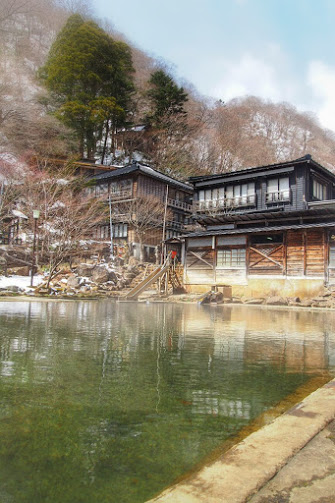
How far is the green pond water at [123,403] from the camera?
184cm

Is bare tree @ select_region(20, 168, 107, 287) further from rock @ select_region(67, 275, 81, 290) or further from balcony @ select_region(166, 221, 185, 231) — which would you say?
balcony @ select_region(166, 221, 185, 231)

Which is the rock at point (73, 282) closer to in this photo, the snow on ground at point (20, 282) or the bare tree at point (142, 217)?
the snow on ground at point (20, 282)

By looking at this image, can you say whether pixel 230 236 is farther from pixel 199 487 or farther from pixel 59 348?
pixel 199 487

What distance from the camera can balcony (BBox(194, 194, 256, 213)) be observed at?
2823 cm

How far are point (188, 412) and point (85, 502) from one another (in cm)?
128

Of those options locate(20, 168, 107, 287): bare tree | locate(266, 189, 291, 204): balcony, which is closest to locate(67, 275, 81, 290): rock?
locate(20, 168, 107, 287): bare tree

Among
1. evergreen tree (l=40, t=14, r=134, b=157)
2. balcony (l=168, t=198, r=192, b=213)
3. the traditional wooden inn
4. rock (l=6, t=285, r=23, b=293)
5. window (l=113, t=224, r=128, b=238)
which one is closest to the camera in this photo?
rock (l=6, t=285, r=23, b=293)

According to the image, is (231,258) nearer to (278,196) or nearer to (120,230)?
(278,196)

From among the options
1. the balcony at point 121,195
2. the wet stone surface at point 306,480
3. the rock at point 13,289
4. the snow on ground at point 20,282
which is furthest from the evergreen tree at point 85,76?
the wet stone surface at point 306,480

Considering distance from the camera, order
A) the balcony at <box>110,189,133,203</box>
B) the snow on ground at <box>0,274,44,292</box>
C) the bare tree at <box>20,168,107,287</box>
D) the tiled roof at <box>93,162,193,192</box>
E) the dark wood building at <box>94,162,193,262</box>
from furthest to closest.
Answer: the balcony at <box>110,189,133,203</box>
the tiled roof at <box>93,162,193,192</box>
the dark wood building at <box>94,162,193,262</box>
the bare tree at <box>20,168,107,287</box>
the snow on ground at <box>0,274,44,292</box>

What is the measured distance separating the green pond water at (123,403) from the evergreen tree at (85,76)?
3345cm

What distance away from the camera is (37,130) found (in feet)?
96.3

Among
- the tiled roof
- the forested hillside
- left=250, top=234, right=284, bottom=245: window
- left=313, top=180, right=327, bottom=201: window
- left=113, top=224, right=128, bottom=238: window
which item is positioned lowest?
left=250, top=234, right=284, bottom=245: window

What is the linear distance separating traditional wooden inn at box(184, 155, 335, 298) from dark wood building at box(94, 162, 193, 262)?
5168mm
